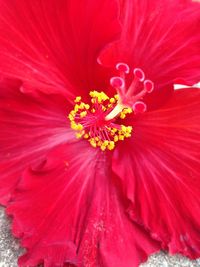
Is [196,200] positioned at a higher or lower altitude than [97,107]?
lower

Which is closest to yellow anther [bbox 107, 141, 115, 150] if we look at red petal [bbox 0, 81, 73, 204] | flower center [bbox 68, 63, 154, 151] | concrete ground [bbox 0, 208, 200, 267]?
flower center [bbox 68, 63, 154, 151]

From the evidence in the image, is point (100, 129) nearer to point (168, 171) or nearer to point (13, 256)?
point (168, 171)

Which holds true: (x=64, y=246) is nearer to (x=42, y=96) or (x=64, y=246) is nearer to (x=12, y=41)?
(x=42, y=96)

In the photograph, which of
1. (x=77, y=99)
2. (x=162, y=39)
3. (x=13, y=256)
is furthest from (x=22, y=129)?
(x=162, y=39)

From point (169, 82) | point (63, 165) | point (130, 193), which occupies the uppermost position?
point (169, 82)

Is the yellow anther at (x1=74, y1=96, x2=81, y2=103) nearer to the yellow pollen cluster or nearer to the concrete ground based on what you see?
the yellow pollen cluster

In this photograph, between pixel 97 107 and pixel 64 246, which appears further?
pixel 97 107

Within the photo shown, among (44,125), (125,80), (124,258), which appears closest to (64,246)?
(124,258)
